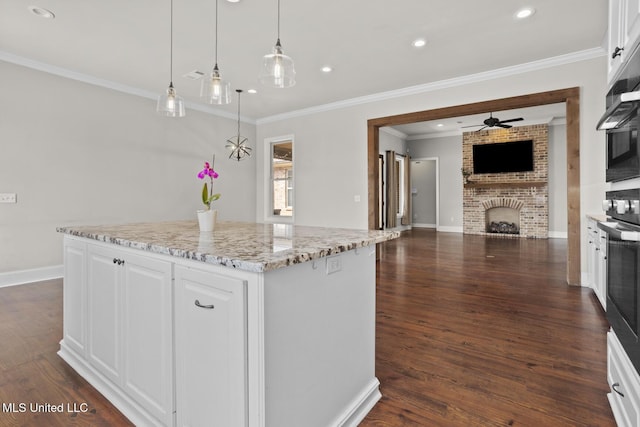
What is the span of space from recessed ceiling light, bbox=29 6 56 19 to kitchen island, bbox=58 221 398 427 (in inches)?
93.6

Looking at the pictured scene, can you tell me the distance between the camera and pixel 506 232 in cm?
870

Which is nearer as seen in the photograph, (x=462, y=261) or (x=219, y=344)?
(x=219, y=344)

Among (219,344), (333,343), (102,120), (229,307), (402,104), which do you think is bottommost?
(333,343)

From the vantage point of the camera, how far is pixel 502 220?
8805 mm

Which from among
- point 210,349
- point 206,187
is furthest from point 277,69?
point 210,349

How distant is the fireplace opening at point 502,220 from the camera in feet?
28.3

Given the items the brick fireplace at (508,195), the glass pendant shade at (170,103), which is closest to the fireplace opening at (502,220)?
the brick fireplace at (508,195)

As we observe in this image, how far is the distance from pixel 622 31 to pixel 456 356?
1947mm

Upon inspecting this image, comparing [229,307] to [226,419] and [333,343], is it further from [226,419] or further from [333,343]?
[333,343]

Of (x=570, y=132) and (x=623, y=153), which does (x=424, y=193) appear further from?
(x=623, y=153)

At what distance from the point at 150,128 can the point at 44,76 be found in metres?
1.38

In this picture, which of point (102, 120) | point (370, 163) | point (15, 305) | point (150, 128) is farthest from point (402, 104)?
point (15, 305)

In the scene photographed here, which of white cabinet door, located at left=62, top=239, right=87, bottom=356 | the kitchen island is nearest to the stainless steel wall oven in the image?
the kitchen island

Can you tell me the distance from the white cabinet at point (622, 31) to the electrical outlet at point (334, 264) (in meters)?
1.37
